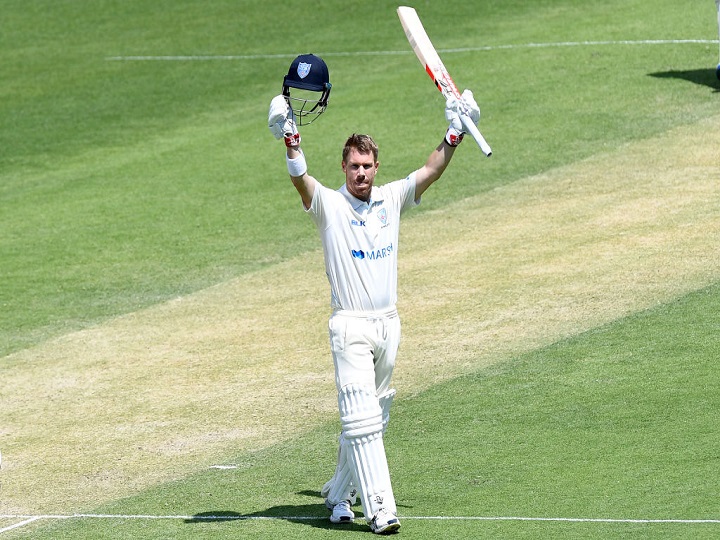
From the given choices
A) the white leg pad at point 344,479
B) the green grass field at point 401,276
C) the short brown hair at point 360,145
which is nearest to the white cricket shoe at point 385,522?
the green grass field at point 401,276

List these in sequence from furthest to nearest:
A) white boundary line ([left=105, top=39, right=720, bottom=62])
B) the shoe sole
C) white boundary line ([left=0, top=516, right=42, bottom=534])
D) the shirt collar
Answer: white boundary line ([left=105, top=39, right=720, bottom=62]) → white boundary line ([left=0, top=516, right=42, bottom=534]) → the shirt collar → the shoe sole

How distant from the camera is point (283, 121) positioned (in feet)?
29.2

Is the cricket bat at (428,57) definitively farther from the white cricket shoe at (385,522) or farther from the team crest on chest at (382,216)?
the white cricket shoe at (385,522)

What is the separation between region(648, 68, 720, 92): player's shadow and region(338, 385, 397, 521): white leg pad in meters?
15.2

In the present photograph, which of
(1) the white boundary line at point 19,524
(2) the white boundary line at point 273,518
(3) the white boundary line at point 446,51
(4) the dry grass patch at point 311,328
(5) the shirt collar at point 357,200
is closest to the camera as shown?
(2) the white boundary line at point 273,518

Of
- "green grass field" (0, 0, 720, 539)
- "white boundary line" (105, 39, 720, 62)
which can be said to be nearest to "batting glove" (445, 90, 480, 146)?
"green grass field" (0, 0, 720, 539)

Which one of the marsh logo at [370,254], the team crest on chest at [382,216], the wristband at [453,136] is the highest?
the wristband at [453,136]

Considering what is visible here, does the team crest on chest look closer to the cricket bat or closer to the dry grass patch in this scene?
the cricket bat

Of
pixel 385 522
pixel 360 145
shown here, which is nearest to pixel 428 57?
pixel 360 145

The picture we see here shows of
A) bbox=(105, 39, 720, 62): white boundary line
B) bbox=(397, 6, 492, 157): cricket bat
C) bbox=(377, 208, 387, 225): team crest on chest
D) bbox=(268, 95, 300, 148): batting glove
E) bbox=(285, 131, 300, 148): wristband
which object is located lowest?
bbox=(377, 208, 387, 225): team crest on chest

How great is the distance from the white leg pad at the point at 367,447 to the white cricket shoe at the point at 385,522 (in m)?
0.04

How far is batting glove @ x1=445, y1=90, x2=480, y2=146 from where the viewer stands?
9438 millimetres

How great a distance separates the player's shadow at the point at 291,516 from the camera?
9070 mm

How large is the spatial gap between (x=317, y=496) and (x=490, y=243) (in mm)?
7664
